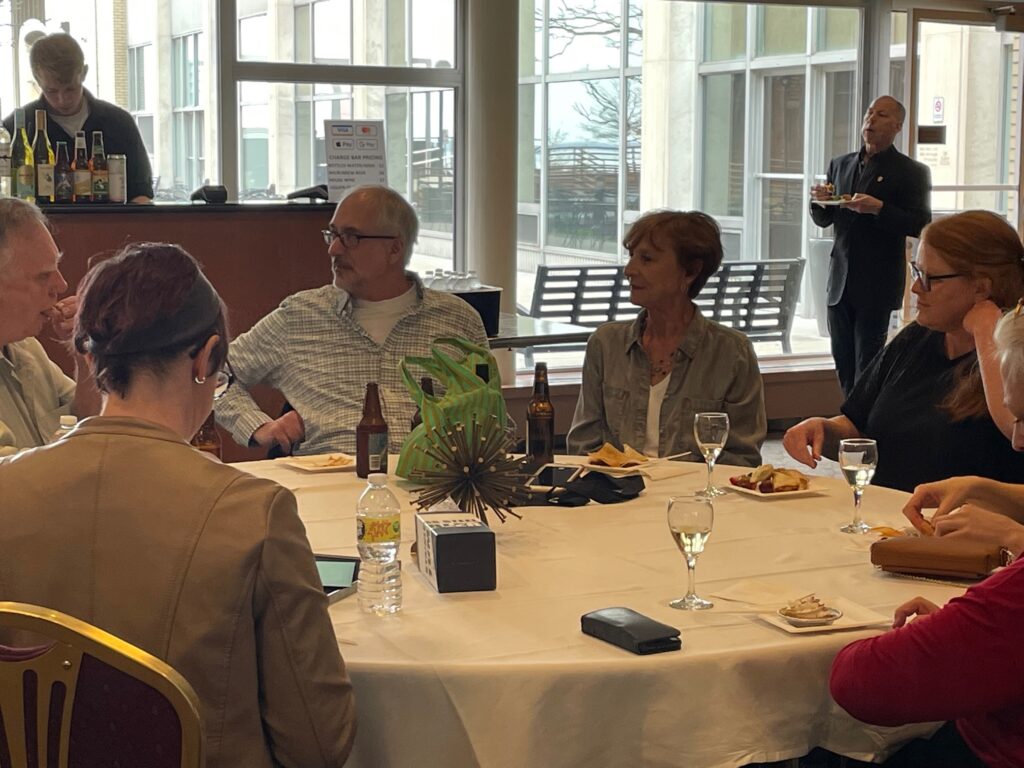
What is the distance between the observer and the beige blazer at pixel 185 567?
5.05 ft

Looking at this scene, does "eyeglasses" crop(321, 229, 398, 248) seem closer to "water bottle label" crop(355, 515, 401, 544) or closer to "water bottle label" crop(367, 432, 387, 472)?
"water bottle label" crop(367, 432, 387, 472)

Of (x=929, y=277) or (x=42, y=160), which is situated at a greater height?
(x=42, y=160)

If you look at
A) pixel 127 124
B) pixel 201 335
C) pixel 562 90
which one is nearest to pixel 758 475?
pixel 201 335

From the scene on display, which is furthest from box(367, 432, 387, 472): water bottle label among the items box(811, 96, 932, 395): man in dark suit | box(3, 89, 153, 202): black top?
box(811, 96, 932, 395): man in dark suit

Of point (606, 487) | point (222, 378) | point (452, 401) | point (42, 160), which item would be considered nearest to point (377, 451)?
point (452, 401)

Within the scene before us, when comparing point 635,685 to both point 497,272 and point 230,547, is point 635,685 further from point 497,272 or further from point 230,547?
point 497,272

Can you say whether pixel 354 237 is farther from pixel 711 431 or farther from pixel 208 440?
pixel 711 431

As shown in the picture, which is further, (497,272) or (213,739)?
(497,272)

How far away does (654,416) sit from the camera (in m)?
3.58

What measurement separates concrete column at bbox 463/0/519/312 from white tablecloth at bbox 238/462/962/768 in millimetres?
5382

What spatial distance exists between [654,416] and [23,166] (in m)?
2.87

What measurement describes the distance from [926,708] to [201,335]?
106 centimetres

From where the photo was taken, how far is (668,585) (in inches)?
85.4

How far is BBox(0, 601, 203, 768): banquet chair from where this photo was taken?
1.38 m
